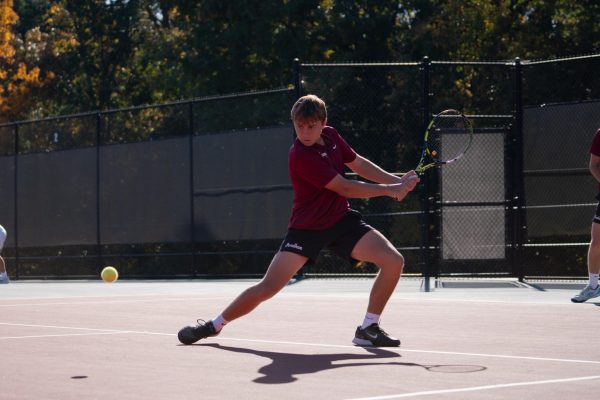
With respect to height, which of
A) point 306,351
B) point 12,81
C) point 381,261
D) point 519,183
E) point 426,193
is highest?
point 12,81

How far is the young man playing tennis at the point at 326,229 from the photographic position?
25.9 feet

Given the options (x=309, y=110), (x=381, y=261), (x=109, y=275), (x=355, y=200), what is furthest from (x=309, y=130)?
(x=109, y=275)

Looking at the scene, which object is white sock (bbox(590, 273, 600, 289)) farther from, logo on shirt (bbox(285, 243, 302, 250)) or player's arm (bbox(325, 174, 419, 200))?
logo on shirt (bbox(285, 243, 302, 250))

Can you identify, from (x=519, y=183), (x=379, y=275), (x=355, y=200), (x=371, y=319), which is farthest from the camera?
(x=355, y=200)

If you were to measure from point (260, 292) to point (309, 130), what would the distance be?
112cm

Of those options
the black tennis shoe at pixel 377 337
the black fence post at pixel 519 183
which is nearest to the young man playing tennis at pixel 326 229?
the black tennis shoe at pixel 377 337

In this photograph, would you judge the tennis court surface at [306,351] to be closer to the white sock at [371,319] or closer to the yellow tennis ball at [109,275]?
the white sock at [371,319]

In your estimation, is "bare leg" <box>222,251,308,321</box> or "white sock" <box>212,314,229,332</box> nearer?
"bare leg" <box>222,251,308,321</box>

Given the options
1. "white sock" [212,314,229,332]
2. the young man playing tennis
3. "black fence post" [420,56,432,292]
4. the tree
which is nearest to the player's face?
the young man playing tennis

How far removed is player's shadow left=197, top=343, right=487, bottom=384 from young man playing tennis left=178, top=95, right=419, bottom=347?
0.93 feet

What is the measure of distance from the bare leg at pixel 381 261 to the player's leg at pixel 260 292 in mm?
397

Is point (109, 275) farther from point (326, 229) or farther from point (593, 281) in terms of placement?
point (326, 229)

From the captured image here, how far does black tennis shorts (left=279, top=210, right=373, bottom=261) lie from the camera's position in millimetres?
8070

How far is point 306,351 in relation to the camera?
26.0 ft
